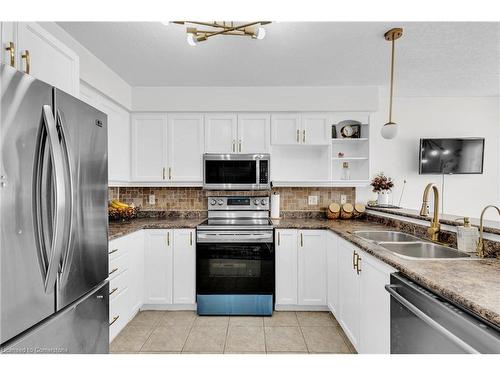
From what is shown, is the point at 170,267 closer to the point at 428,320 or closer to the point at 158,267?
the point at 158,267

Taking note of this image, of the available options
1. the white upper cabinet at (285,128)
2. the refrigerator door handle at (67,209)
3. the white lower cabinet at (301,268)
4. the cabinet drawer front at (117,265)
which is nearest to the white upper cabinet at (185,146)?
the white upper cabinet at (285,128)

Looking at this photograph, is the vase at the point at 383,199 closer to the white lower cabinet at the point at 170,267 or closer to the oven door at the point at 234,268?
the oven door at the point at 234,268

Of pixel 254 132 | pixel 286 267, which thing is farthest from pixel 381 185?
pixel 254 132

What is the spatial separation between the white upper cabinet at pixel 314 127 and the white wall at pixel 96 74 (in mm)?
1969

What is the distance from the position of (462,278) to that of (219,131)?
101 inches

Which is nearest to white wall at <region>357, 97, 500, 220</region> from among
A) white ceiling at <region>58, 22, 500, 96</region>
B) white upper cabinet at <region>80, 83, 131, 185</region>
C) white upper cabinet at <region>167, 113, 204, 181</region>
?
white ceiling at <region>58, 22, 500, 96</region>

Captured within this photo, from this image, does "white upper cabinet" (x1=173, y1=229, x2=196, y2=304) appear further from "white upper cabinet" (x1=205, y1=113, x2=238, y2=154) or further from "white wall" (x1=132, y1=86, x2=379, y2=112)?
"white wall" (x1=132, y1=86, x2=379, y2=112)

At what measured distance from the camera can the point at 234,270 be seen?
2680 mm

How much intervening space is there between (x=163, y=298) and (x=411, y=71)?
3.36m

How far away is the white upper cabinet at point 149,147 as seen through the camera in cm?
313

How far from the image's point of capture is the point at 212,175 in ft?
10.0

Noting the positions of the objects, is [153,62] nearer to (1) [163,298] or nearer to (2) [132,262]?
(2) [132,262]

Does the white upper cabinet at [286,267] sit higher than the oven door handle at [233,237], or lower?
Result: lower

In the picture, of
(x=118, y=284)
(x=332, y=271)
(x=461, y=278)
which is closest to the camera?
(x=461, y=278)
